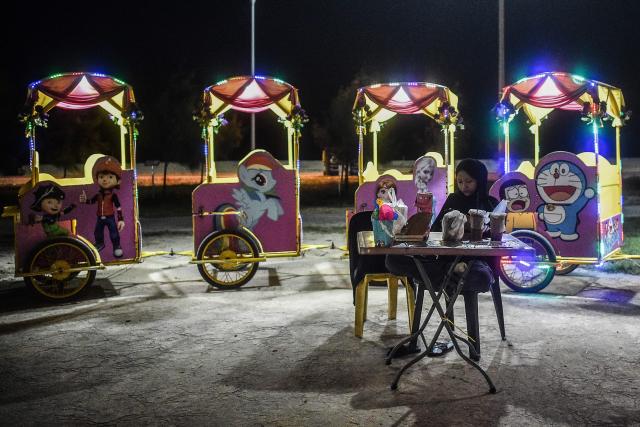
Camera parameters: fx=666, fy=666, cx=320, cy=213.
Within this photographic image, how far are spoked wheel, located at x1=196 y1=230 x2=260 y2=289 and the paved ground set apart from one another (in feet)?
0.95

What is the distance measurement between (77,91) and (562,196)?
6.83m

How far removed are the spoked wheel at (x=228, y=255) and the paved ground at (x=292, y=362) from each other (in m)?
0.29

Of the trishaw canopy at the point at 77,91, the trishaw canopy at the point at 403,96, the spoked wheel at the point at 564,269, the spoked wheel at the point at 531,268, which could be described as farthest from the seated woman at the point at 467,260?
the trishaw canopy at the point at 77,91

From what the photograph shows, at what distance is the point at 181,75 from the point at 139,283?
2329 centimetres

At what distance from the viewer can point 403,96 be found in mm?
11164

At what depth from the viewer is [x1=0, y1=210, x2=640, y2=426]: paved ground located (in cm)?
462

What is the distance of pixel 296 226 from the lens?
32.3 feet

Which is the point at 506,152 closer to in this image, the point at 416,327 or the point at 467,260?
the point at 467,260

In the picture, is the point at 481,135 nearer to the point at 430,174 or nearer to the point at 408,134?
the point at 408,134

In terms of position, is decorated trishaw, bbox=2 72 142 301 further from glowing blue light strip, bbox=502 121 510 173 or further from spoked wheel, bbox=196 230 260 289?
glowing blue light strip, bbox=502 121 510 173

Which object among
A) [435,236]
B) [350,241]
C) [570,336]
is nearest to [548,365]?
[570,336]

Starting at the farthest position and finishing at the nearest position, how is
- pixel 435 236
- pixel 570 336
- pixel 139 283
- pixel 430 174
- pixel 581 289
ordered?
pixel 430 174 < pixel 139 283 < pixel 581 289 < pixel 570 336 < pixel 435 236

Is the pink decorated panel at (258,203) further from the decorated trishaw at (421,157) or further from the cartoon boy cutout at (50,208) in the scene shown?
the cartoon boy cutout at (50,208)

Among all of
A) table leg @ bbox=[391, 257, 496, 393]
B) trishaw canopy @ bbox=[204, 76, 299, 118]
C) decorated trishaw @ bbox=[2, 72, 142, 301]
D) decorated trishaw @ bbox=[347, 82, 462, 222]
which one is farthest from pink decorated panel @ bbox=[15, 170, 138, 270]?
table leg @ bbox=[391, 257, 496, 393]
